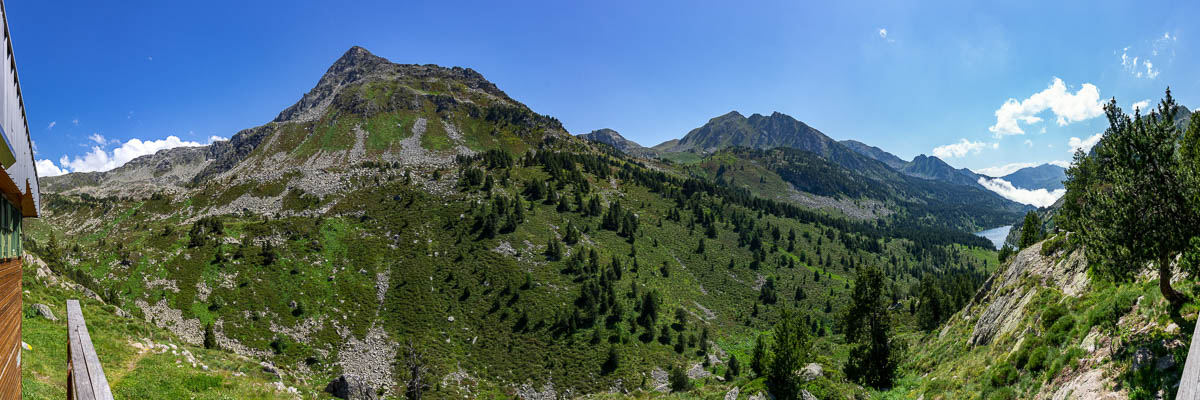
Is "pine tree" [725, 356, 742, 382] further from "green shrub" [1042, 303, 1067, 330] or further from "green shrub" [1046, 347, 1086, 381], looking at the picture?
"green shrub" [1046, 347, 1086, 381]

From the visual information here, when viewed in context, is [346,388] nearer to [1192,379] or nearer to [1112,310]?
[1192,379]

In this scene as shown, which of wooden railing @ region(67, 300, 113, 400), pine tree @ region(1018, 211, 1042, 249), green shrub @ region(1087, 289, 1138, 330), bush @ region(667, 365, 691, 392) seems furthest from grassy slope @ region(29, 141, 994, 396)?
wooden railing @ region(67, 300, 113, 400)

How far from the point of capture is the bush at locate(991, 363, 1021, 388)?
1659cm

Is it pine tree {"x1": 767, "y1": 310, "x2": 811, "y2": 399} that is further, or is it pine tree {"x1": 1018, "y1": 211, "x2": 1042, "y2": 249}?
pine tree {"x1": 1018, "y1": 211, "x2": 1042, "y2": 249}

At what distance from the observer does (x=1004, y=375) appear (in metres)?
17.2

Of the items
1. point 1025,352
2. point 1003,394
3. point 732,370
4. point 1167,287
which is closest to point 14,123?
point 1167,287

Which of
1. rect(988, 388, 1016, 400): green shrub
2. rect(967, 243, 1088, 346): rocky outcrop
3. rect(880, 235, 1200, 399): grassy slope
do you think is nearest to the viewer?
rect(880, 235, 1200, 399): grassy slope

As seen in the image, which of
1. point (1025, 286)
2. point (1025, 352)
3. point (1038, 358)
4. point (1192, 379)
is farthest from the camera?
point (1025, 286)

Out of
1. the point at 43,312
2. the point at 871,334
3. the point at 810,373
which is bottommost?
the point at 810,373

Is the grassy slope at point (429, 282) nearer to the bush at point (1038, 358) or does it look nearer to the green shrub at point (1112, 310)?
the bush at point (1038, 358)

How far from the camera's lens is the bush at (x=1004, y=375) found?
1659 cm

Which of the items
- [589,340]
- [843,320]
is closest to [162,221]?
[589,340]

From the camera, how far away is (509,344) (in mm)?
65062

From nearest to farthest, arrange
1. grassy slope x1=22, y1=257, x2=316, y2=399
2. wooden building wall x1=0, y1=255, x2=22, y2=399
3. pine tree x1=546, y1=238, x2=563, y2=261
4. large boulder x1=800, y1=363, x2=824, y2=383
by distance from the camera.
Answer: wooden building wall x1=0, y1=255, x2=22, y2=399, grassy slope x1=22, y1=257, x2=316, y2=399, large boulder x1=800, y1=363, x2=824, y2=383, pine tree x1=546, y1=238, x2=563, y2=261
